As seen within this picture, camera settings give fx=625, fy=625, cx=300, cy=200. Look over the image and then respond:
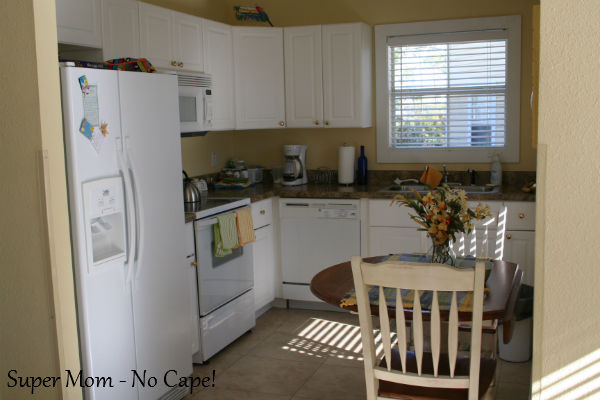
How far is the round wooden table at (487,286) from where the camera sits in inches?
95.0

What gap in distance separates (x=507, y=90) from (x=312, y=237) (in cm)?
187

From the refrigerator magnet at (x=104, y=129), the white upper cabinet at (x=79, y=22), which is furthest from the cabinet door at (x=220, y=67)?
the refrigerator magnet at (x=104, y=129)

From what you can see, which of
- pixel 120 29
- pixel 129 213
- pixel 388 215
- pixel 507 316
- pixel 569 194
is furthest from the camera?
pixel 388 215

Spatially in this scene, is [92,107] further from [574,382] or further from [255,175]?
[255,175]

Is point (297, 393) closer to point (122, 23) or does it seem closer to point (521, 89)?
point (122, 23)

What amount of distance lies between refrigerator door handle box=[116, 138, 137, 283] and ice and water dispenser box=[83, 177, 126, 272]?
0.03m

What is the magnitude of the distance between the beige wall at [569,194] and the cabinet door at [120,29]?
2.43 metres

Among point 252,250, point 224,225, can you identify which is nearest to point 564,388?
point 224,225

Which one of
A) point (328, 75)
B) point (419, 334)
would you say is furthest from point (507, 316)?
point (328, 75)

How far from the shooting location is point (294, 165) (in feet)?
16.9

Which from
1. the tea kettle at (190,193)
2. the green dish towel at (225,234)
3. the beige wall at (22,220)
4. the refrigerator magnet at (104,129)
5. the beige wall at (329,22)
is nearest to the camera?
the beige wall at (22,220)

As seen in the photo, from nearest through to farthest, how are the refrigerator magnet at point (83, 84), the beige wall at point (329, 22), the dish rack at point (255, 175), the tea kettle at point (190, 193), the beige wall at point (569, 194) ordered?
the beige wall at point (569, 194) → the refrigerator magnet at point (83, 84) → the tea kettle at point (190, 193) → the beige wall at point (329, 22) → the dish rack at point (255, 175)

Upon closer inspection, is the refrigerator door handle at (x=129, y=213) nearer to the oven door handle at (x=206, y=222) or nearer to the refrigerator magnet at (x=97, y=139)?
the refrigerator magnet at (x=97, y=139)

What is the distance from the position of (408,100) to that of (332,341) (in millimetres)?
2055
